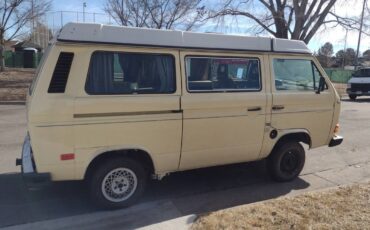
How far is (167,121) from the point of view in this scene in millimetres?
4746

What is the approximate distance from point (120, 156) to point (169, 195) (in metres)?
1.05

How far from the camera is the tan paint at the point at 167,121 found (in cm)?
418

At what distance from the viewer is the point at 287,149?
5.90 m

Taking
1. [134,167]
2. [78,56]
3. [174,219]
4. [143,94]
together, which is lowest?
[174,219]

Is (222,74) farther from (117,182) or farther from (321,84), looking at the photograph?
(117,182)

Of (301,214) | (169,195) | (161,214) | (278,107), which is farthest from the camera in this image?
(278,107)

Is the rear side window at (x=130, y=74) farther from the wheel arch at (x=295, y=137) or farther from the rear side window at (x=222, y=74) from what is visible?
the wheel arch at (x=295, y=137)

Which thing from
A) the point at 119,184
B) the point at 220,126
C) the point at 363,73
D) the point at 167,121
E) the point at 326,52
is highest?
the point at 326,52

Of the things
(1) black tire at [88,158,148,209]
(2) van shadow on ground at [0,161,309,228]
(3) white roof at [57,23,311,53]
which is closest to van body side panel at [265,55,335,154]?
(3) white roof at [57,23,311,53]

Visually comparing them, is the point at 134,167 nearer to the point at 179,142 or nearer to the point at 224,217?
the point at 179,142

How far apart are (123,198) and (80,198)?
67cm

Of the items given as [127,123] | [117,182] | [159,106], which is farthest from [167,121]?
[117,182]

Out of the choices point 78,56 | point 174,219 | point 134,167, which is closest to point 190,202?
point 174,219

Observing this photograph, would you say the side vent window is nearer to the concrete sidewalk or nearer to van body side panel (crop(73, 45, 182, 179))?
van body side panel (crop(73, 45, 182, 179))
